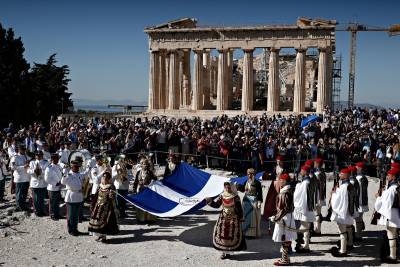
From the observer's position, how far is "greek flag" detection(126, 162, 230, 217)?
1403cm

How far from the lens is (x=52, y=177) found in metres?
15.3

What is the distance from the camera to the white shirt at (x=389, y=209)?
11.3m

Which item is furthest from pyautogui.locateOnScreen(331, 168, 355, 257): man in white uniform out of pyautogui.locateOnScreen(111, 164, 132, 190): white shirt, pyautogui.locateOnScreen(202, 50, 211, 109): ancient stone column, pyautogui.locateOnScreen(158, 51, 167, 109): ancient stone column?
pyautogui.locateOnScreen(202, 50, 211, 109): ancient stone column

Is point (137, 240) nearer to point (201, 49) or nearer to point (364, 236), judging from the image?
point (364, 236)

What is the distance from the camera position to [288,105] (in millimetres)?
57250

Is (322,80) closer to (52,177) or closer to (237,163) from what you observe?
(237,163)

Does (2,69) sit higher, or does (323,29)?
(323,29)

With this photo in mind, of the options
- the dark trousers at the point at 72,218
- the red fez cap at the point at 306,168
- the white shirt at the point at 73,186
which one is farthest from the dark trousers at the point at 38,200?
the red fez cap at the point at 306,168

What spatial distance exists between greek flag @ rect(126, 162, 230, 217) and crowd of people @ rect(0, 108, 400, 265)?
610 millimetres

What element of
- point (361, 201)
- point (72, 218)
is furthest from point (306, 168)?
point (72, 218)

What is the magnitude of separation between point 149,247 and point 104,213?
159cm

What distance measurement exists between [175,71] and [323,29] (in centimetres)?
1557

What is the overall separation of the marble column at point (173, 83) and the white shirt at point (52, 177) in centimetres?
3521

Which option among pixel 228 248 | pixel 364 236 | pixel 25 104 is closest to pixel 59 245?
pixel 228 248
